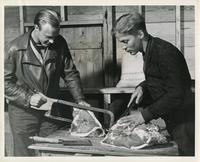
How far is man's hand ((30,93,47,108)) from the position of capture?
128 centimetres

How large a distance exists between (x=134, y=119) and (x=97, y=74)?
238mm

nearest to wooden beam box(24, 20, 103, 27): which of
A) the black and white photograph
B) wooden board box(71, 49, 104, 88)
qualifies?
the black and white photograph

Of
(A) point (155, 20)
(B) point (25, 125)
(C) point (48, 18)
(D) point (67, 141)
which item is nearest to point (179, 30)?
(A) point (155, 20)

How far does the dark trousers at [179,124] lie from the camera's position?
49.8 inches

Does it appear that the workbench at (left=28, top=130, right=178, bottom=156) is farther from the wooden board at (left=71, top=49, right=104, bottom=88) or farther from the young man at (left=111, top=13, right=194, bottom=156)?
the wooden board at (left=71, top=49, right=104, bottom=88)

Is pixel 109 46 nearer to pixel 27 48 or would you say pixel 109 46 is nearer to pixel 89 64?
pixel 89 64

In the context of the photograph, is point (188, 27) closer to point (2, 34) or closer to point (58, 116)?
point (58, 116)

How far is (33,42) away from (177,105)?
635mm

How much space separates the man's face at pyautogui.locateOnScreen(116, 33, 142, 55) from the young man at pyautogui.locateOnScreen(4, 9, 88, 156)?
0.22m

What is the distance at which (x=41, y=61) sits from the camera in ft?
4.20

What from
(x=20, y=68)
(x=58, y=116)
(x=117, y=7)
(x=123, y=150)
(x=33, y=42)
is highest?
(x=117, y=7)

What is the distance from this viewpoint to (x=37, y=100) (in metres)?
1.28

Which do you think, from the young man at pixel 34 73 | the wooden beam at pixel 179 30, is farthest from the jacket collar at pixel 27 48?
the wooden beam at pixel 179 30

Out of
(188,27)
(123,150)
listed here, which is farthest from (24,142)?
(188,27)
